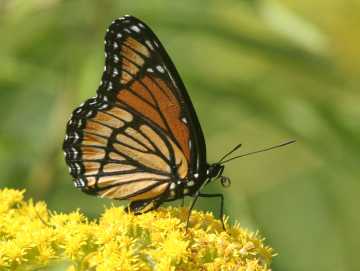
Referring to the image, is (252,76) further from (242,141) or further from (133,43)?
(133,43)

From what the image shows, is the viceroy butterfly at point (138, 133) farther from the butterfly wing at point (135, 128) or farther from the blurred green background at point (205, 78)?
the blurred green background at point (205, 78)

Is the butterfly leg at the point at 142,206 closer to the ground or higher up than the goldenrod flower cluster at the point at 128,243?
higher up

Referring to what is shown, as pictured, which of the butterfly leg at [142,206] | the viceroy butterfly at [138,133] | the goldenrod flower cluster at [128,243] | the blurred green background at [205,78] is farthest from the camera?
the blurred green background at [205,78]

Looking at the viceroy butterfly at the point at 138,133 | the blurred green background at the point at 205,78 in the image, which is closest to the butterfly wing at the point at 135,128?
the viceroy butterfly at the point at 138,133

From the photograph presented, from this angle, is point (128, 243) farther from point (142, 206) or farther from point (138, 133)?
point (138, 133)

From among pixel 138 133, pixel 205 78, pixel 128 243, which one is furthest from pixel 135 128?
pixel 128 243
